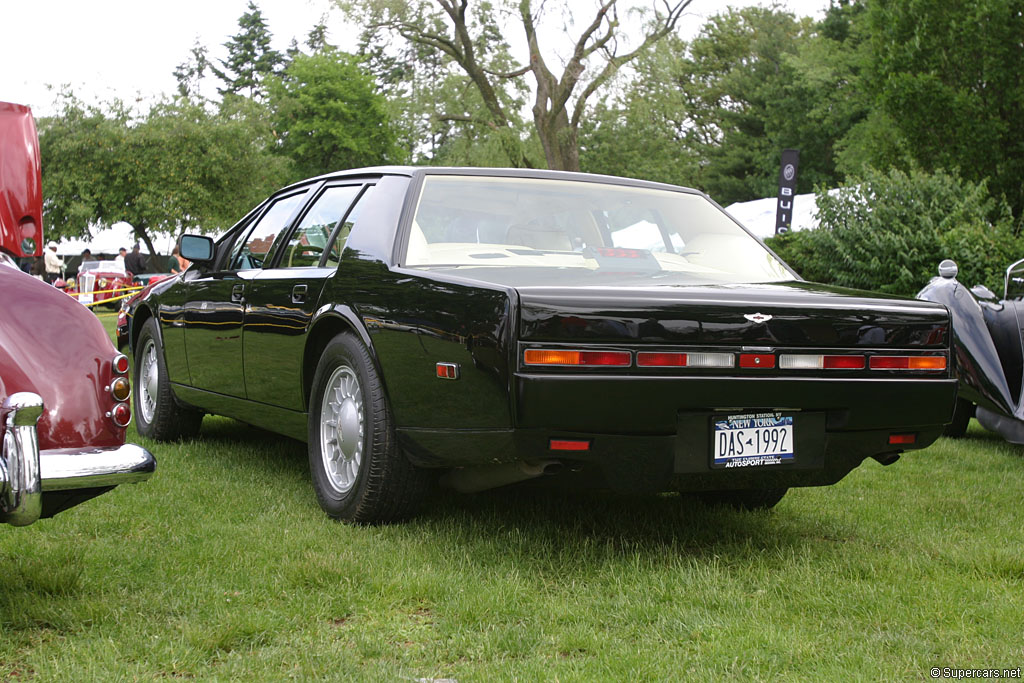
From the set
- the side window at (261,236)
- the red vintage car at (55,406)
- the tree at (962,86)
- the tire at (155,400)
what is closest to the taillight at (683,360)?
the red vintage car at (55,406)

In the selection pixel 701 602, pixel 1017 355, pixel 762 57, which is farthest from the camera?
pixel 762 57

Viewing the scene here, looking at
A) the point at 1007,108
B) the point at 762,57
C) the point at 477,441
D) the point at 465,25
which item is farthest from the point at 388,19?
the point at 477,441

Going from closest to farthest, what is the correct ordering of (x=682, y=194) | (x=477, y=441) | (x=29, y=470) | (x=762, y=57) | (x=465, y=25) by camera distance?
(x=29, y=470), (x=477, y=441), (x=682, y=194), (x=465, y=25), (x=762, y=57)

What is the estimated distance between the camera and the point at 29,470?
2809 mm

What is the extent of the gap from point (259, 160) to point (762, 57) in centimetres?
2562

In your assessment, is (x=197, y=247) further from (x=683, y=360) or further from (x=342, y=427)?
(x=683, y=360)

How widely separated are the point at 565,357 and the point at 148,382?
4098mm

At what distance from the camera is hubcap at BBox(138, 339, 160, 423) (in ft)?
21.5

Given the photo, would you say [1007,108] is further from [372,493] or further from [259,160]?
[259,160]

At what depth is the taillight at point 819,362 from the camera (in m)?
3.62

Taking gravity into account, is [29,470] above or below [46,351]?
below

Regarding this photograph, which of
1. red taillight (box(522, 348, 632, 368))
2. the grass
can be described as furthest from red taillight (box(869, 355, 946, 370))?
red taillight (box(522, 348, 632, 368))

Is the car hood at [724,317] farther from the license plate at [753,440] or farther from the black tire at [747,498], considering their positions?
the black tire at [747,498]
